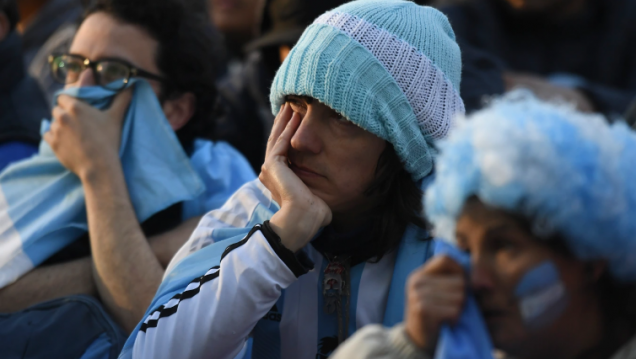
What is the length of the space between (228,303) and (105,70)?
1.43 m

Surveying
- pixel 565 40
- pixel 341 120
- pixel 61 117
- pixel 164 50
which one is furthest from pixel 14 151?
pixel 565 40

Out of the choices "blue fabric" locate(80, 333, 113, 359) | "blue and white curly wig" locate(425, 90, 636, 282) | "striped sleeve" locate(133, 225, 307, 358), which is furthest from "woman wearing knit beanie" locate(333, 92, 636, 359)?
"blue fabric" locate(80, 333, 113, 359)

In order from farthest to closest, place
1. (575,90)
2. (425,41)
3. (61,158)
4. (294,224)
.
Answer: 1. (575,90)
2. (61,158)
3. (425,41)
4. (294,224)

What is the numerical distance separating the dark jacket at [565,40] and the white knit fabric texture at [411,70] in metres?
2.63

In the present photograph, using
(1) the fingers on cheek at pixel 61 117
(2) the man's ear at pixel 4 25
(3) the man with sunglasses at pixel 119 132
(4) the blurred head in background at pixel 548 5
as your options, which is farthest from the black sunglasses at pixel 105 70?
(4) the blurred head in background at pixel 548 5

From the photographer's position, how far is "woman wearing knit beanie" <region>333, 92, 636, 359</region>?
1.35 meters

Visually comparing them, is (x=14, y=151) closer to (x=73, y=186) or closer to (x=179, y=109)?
(x=73, y=186)

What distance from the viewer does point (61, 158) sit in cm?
302

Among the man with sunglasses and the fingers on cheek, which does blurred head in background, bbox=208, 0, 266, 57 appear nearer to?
the man with sunglasses

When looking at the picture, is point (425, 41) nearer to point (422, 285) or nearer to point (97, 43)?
point (422, 285)

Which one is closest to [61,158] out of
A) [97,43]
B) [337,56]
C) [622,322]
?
[97,43]

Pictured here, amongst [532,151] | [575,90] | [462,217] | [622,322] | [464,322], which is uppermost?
[532,151]

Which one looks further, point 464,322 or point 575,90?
point 575,90

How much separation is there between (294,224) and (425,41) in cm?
69
